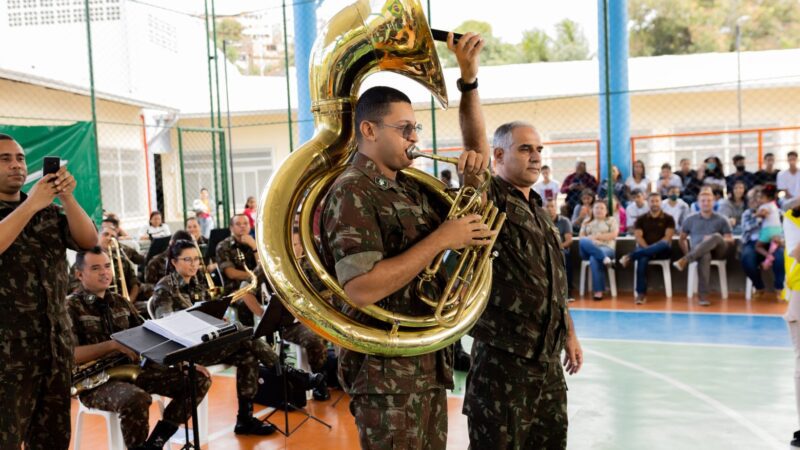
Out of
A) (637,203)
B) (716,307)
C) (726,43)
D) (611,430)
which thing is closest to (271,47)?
(726,43)

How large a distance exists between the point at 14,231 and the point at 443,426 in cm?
195

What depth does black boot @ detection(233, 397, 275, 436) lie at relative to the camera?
5.19 meters

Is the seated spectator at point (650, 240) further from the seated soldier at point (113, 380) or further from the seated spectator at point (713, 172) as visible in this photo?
Answer: the seated soldier at point (113, 380)

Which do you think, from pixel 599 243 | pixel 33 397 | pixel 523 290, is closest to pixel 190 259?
pixel 33 397

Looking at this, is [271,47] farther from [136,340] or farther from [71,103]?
[136,340]

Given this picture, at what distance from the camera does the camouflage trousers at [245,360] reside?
5.23m

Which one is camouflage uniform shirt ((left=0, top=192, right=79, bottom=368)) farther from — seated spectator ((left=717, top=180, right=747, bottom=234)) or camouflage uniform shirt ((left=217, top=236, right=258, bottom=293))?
seated spectator ((left=717, top=180, right=747, bottom=234))

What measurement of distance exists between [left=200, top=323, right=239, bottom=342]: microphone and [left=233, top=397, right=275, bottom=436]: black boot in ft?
5.54

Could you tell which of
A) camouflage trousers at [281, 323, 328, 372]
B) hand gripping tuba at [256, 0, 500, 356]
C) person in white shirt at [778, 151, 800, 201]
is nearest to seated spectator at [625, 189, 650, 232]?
person in white shirt at [778, 151, 800, 201]

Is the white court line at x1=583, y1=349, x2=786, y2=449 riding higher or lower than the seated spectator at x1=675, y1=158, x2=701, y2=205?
lower

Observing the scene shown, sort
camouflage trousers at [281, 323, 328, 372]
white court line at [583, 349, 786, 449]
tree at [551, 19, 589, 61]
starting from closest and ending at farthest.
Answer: white court line at [583, 349, 786, 449] → camouflage trousers at [281, 323, 328, 372] → tree at [551, 19, 589, 61]

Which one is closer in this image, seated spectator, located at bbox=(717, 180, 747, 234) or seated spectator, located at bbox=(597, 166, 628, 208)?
seated spectator, located at bbox=(717, 180, 747, 234)

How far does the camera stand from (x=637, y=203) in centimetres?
1055

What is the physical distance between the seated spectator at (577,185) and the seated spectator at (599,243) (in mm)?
1498
